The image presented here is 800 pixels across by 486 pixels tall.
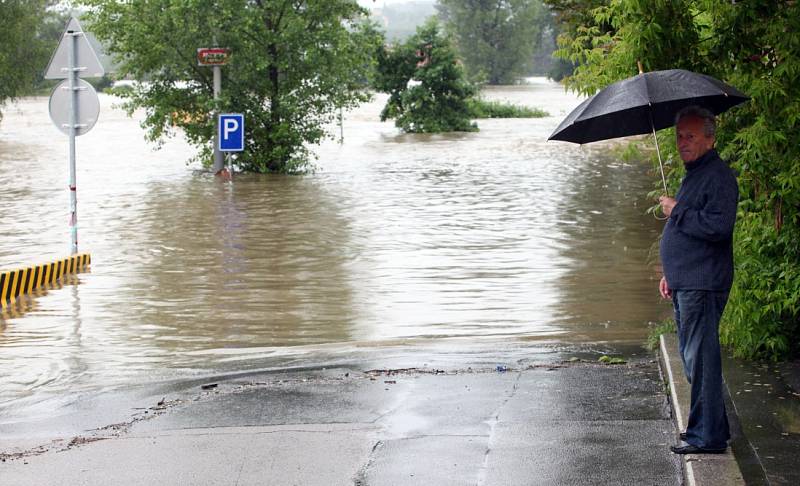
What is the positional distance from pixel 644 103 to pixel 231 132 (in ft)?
70.4

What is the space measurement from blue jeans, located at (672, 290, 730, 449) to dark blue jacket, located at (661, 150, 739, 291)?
3.1 inches

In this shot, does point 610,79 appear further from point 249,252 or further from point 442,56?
point 442,56

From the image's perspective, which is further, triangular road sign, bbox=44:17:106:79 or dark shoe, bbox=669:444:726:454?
triangular road sign, bbox=44:17:106:79

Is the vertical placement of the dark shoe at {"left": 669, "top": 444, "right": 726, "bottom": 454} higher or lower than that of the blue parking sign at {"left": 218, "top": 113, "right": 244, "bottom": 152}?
lower

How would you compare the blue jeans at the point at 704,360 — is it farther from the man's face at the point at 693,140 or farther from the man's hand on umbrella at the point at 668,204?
the man's face at the point at 693,140

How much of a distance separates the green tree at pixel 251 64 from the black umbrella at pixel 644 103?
21.2m

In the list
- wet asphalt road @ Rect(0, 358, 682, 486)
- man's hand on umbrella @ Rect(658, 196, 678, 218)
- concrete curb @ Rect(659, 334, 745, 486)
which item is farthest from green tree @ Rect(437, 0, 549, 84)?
man's hand on umbrella @ Rect(658, 196, 678, 218)

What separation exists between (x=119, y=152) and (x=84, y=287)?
24472 mm

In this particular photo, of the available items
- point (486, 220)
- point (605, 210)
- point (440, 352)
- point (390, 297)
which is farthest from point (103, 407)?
point (605, 210)

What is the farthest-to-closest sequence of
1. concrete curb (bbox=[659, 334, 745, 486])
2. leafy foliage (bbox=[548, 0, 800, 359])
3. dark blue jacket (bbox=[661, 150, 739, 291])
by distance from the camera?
leafy foliage (bbox=[548, 0, 800, 359]), dark blue jacket (bbox=[661, 150, 739, 291]), concrete curb (bbox=[659, 334, 745, 486])

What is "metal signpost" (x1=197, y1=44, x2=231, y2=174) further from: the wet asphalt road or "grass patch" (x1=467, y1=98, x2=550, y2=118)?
"grass patch" (x1=467, y1=98, x2=550, y2=118)

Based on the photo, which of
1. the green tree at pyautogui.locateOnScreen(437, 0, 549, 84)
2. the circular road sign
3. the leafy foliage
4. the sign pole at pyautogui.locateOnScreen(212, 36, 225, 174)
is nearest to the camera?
the leafy foliage

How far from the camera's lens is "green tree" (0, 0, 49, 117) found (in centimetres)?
4072

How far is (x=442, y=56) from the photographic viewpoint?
161 feet
